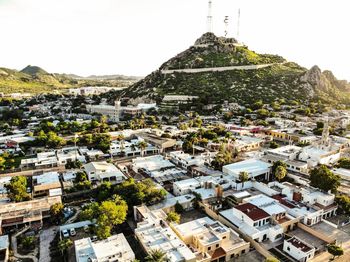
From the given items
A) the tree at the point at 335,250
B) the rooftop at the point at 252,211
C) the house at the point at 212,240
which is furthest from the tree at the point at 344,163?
the house at the point at 212,240

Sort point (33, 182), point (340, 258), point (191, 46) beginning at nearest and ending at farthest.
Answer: point (340, 258), point (33, 182), point (191, 46)

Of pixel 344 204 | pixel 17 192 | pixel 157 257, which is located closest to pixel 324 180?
pixel 344 204

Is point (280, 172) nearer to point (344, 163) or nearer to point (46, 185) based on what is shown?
point (344, 163)

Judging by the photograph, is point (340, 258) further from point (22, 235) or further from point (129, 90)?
point (129, 90)

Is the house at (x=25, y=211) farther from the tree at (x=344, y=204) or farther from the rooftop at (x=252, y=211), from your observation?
the tree at (x=344, y=204)

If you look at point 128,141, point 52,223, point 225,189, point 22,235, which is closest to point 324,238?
point 225,189

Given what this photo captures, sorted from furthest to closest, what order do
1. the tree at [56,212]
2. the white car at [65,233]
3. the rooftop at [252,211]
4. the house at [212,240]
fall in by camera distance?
the tree at [56,212] → the rooftop at [252,211] → the white car at [65,233] → the house at [212,240]
